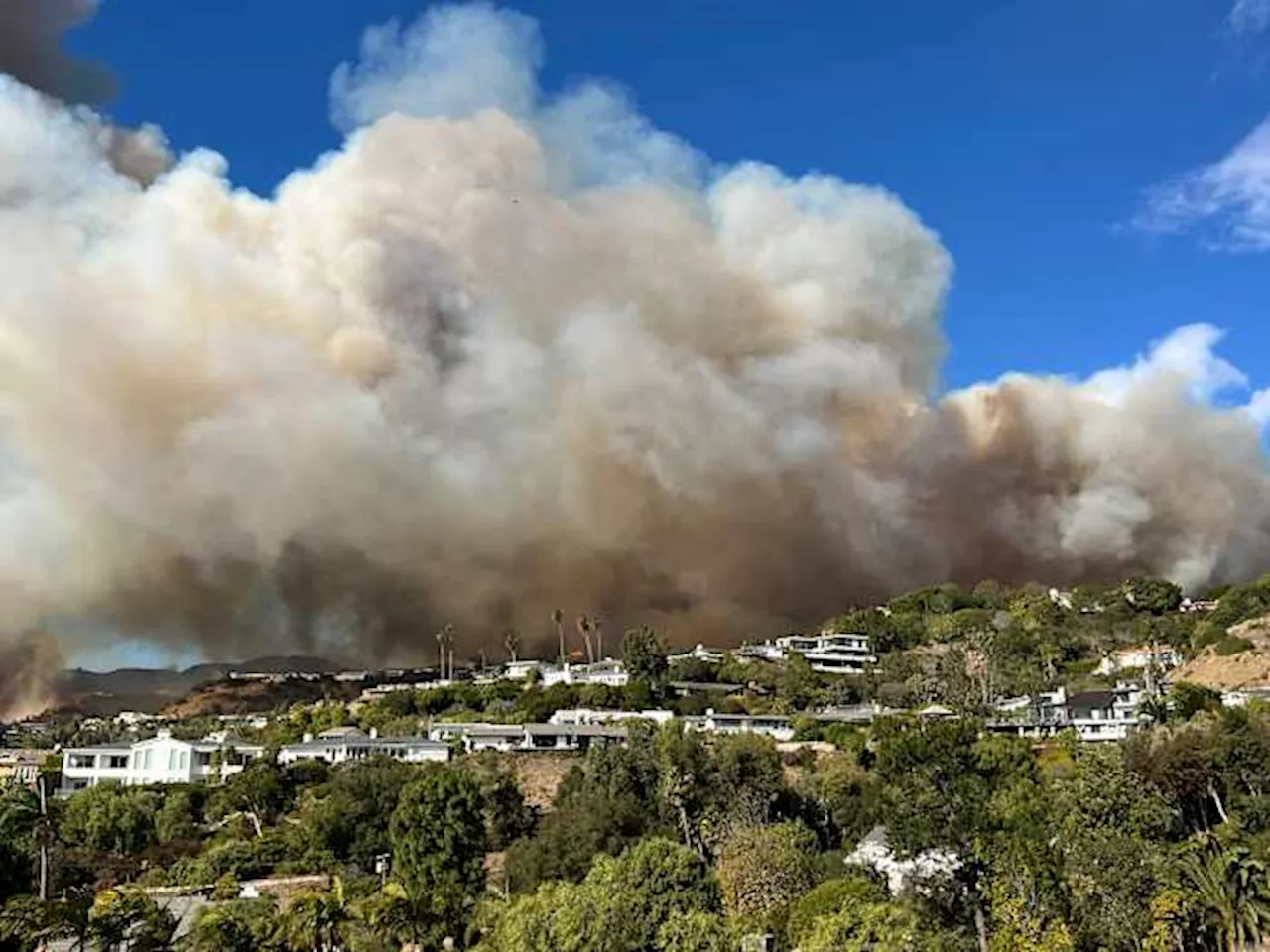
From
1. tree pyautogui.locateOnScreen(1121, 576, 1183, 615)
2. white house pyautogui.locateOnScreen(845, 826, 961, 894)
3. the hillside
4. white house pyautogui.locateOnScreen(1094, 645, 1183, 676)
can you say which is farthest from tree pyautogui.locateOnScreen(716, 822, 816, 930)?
tree pyautogui.locateOnScreen(1121, 576, 1183, 615)

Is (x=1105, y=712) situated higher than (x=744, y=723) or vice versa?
(x=744, y=723)

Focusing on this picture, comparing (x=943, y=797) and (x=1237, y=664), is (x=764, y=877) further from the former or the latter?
(x=1237, y=664)

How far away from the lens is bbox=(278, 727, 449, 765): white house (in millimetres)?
73250

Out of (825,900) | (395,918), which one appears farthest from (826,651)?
(395,918)

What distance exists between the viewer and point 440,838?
164 feet

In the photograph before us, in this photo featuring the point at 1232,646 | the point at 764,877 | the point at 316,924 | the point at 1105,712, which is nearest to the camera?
the point at 316,924

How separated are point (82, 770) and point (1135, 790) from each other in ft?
197

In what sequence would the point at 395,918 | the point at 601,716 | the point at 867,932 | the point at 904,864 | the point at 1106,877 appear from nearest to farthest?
the point at 867,932
the point at 1106,877
the point at 395,918
the point at 904,864
the point at 601,716

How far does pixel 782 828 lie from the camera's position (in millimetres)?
48812

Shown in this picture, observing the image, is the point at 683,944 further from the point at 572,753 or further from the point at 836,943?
the point at 572,753

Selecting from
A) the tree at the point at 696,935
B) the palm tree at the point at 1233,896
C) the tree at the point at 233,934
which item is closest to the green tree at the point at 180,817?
the tree at the point at 233,934

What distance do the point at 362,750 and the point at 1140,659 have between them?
207 feet

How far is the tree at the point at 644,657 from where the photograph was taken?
319 feet

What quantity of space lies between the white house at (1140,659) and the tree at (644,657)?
3385cm
